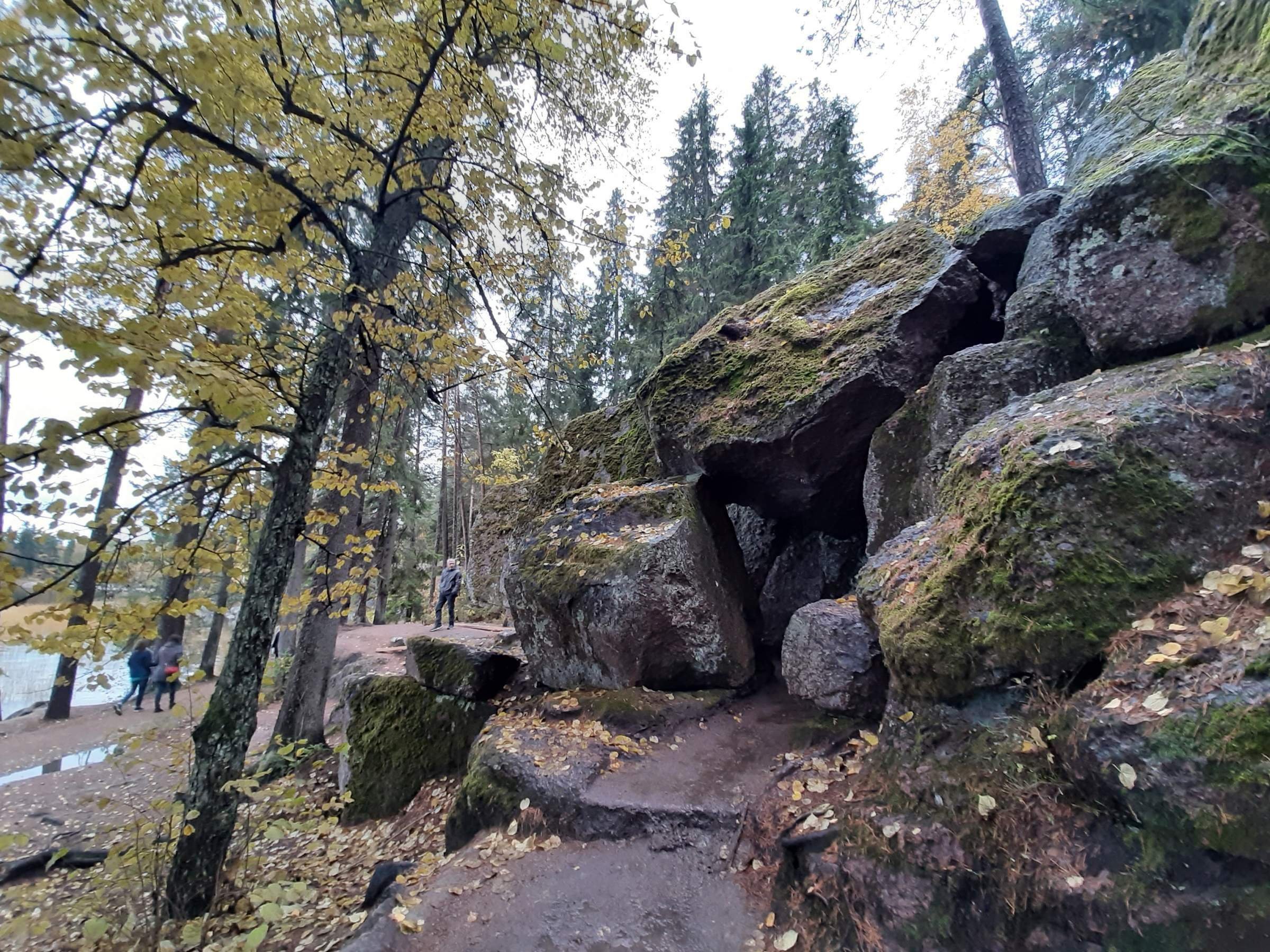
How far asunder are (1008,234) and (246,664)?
8.04 metres

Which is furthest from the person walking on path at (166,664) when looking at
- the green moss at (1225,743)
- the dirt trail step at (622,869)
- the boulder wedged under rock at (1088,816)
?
the green moss at (1225,743)

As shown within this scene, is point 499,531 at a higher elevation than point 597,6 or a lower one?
lower

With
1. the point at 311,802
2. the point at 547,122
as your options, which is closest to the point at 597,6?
the point at 547,122

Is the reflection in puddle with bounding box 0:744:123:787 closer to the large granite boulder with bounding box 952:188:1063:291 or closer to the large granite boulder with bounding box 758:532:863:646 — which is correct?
the large granite boulder with bounding box 758:532:863:646

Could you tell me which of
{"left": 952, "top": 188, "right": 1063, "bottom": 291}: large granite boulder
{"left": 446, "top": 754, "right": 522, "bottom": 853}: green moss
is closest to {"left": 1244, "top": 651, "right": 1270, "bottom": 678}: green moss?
{"left": 446, "top": 754, "right": 522, "bottom": 853}: green moss

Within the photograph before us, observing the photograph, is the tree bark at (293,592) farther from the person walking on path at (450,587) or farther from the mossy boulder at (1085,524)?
the mossy boulder at (1085,524)

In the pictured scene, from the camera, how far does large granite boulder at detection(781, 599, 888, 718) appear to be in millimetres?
4484

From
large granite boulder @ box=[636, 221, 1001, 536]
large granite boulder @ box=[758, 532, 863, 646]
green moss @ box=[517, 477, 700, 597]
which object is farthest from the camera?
large granite boulder @ box=[758, 532, 863, 646]

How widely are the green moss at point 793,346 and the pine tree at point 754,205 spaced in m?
8.10

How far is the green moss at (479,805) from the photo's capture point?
4.64 metres

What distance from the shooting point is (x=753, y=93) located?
56.4 feet

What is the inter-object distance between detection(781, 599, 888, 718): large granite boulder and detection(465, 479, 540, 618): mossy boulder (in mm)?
6086

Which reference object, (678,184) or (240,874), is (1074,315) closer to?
(240,874)

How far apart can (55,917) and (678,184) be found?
1935 cm
